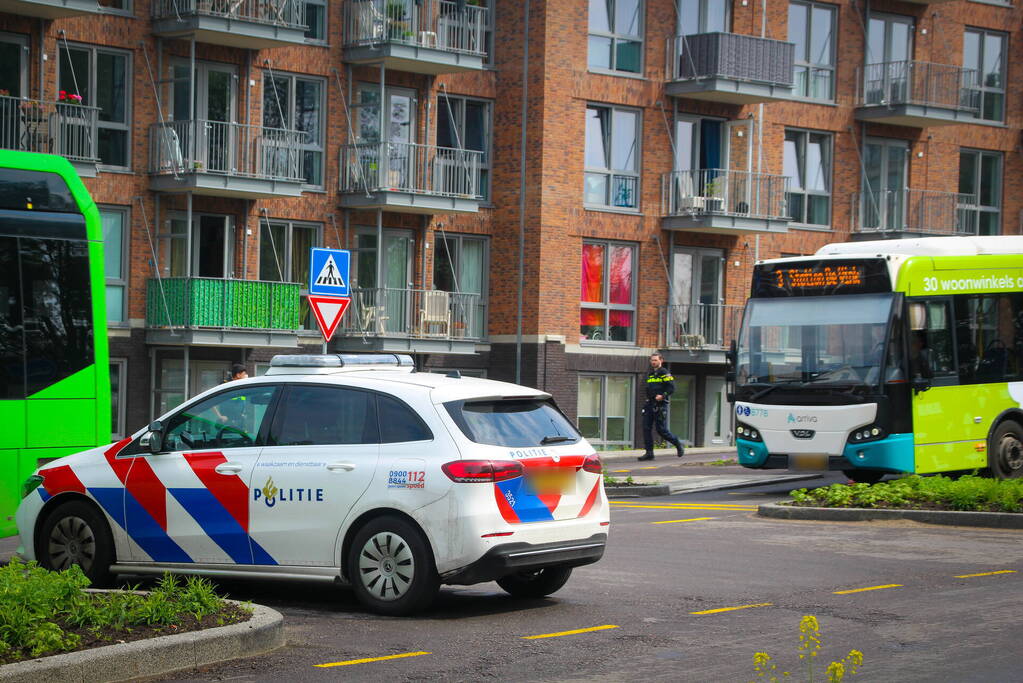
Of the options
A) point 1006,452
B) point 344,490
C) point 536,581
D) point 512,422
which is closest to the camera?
point 344,490

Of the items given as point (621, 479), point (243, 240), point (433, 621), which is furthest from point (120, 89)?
point (433, 621)

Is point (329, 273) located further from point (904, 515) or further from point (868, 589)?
point (868, 589)

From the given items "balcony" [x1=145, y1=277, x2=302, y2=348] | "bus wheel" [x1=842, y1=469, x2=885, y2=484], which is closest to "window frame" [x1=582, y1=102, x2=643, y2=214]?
"balcony" [x1=145, y1=277, x2=302, y2=348]

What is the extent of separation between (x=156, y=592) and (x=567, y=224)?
2774cm

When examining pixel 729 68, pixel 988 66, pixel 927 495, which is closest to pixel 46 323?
pixel 927 495

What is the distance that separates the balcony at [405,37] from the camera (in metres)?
33.4

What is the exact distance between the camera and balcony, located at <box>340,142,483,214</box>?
110 feet

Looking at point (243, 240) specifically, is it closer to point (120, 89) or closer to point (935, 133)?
point (120, 89)

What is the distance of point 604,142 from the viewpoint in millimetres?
36969

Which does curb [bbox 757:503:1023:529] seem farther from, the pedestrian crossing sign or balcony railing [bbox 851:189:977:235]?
balcony railing [bbox 851:189:977:235]

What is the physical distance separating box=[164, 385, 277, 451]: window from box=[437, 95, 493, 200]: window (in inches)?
997

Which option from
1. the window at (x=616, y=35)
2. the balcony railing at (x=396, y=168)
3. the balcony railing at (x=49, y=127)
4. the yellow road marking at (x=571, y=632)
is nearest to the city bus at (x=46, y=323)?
the yellow road marking at (x=571, y=632)

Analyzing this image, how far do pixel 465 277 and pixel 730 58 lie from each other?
828 centimetres

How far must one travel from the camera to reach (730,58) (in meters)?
37.1
